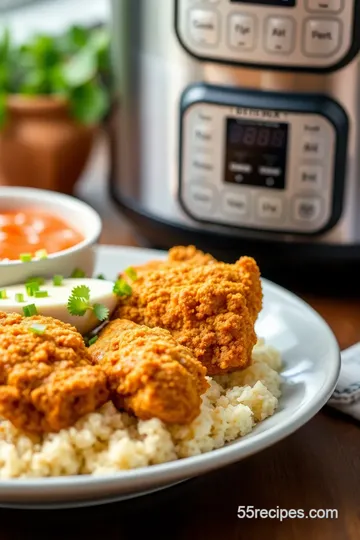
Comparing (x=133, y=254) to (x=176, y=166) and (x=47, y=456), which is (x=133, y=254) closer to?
(x=176, y=166)

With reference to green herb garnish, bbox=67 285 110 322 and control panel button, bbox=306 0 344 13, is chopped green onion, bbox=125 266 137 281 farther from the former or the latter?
control panel button, bbox=306 0 344 13

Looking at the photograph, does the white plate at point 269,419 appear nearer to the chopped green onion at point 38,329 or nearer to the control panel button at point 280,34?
the chopped green onion at point 38,329

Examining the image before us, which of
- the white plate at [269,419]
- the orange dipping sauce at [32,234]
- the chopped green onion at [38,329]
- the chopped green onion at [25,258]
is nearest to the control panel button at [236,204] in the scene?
the white plate at [269,419]

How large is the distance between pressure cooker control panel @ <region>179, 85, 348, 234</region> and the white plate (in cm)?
11

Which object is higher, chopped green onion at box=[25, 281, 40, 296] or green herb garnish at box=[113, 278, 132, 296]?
chopped green onion at box=[25, 281, 40, 296]

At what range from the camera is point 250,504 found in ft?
2.89

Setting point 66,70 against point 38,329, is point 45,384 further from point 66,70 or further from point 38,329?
point 66,70

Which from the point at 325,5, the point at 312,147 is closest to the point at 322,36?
the point at 325,5

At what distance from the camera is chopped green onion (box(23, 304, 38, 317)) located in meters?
0.93

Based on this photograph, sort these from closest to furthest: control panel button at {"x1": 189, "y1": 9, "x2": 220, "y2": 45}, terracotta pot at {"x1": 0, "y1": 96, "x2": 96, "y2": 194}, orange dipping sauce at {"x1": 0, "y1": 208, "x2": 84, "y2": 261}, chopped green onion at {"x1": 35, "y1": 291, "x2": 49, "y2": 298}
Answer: chopped green onion at {"x1": 35, "y1": 291, "x2": 49, "y2": 298}
orange dipping sauce at {"x1": 0, "y1": 208, "x2": 84, "y2": 261}
control panel button at {"x1": 189, "y1": 9, "x2": 220, "y2": 45}
terracotta pot at {"x1": 0, "y1": 96, "x2": 96, "y2": 194}

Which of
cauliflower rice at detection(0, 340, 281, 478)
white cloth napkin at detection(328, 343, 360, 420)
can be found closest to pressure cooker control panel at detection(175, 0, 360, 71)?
white cloth napkin at detection(328, 343, 360, 420)

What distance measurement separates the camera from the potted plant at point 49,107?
155 cm

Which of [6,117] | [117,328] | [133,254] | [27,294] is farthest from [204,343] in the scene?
[6,117]

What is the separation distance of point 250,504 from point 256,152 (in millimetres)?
507
